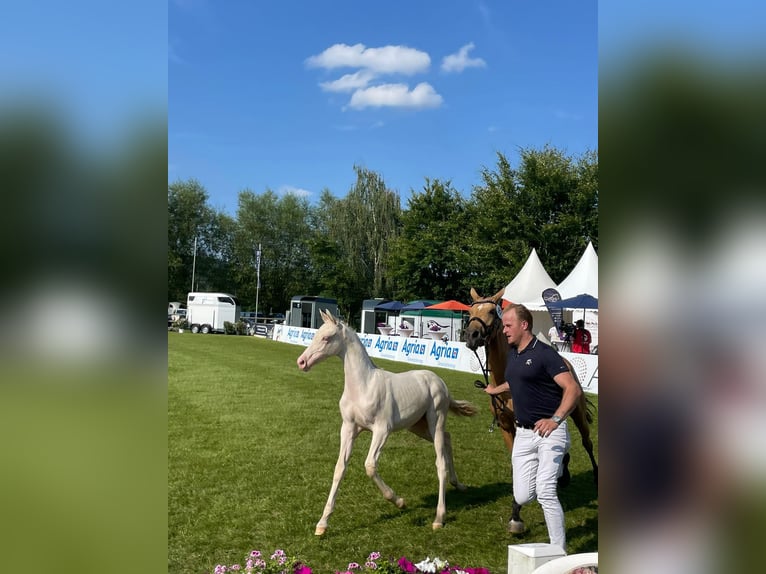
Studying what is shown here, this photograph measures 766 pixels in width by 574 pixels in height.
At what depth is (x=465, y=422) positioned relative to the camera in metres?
11.7

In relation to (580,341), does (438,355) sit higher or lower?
lower

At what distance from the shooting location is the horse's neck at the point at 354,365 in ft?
19.0

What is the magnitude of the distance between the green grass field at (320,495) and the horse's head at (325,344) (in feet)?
5.43

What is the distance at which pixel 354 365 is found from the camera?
582 centimetres

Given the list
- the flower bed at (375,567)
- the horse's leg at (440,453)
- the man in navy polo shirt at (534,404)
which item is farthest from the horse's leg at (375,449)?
the flower bed at (375,567)

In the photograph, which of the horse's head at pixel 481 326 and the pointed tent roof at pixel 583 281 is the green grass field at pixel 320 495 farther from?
the pointed tent roof at pixel 583 281

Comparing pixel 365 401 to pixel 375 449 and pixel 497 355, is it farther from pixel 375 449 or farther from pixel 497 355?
pixel 497 355

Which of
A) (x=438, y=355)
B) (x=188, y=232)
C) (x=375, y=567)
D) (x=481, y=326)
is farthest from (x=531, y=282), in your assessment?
(x=188, y=232)

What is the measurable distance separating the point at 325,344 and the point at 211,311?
4233 centimetres
